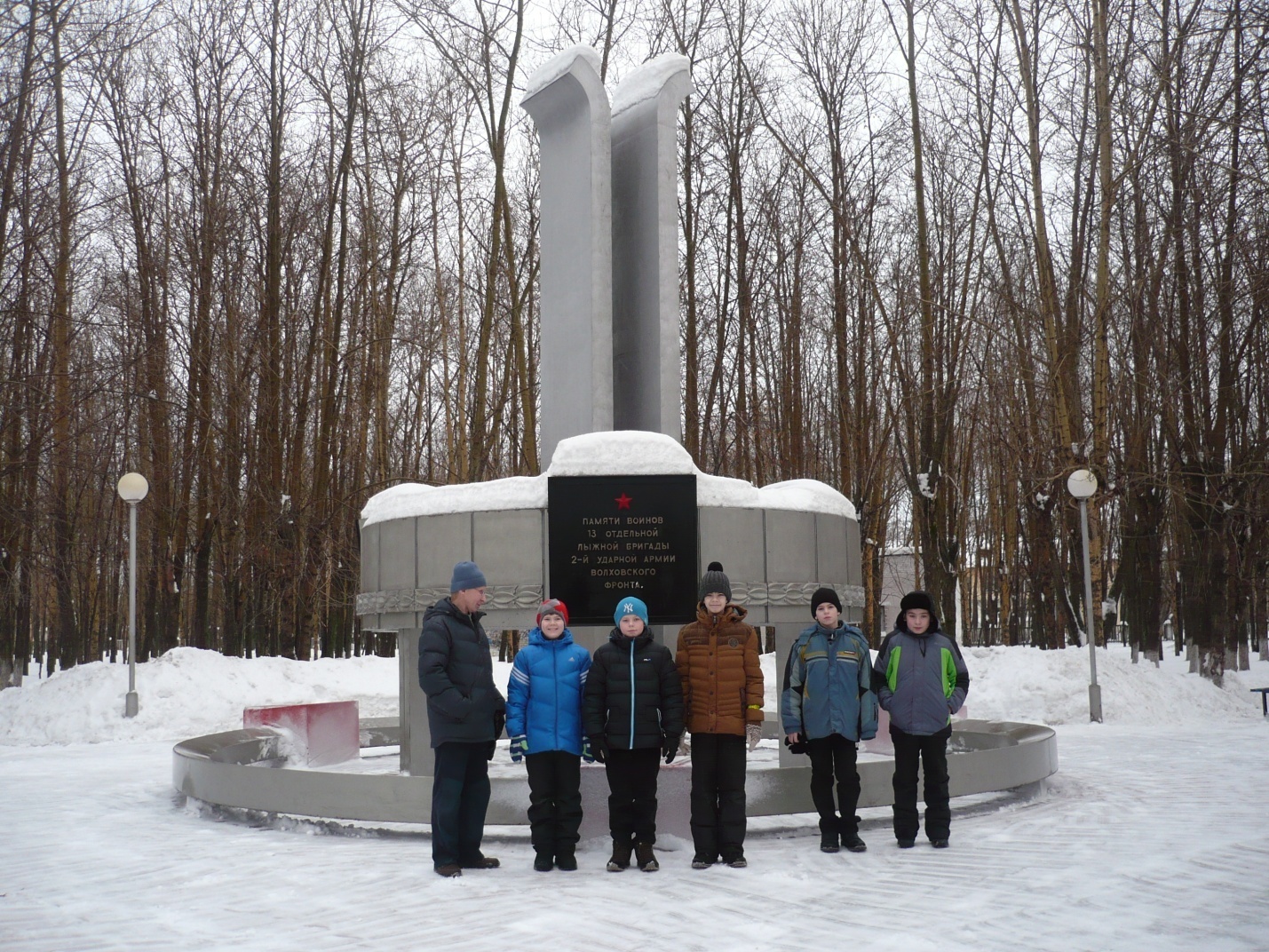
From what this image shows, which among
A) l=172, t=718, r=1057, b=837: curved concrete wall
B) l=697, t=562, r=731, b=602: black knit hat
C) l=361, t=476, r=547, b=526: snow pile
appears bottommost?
l=172, t=718, r=1057, b=837: curved concrete wall

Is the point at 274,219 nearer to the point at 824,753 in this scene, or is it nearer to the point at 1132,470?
the point at 1132,470

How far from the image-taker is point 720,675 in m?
6.65

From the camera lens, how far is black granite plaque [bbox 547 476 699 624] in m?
8.59

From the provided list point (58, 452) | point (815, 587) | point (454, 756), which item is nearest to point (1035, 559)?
point (815, 587)

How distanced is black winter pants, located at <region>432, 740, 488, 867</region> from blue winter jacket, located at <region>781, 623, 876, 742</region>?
1.91 m

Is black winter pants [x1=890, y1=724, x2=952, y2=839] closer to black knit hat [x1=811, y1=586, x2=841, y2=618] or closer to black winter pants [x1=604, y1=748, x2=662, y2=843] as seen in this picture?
black knit hat [x1=811, y1=586, x2=841, y2=618]

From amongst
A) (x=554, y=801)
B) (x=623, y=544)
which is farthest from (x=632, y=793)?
(x=623, y=544)

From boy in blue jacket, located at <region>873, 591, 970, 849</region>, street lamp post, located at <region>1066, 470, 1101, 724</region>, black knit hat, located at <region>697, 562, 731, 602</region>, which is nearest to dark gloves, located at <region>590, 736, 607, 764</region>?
black knit hat, located at <region>697, 562, 731, 602</region>

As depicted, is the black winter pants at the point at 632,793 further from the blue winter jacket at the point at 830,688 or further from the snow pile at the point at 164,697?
the snow pile at the point at 164,697

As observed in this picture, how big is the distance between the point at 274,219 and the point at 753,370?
10.8 m

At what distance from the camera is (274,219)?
21.5 meters

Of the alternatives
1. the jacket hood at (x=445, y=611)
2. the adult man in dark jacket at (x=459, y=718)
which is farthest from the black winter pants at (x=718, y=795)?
the jacket hood at (x=445, y=611)

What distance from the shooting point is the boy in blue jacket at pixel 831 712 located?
687 cm

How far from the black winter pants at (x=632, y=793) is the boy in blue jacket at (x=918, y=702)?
5.33 ft
